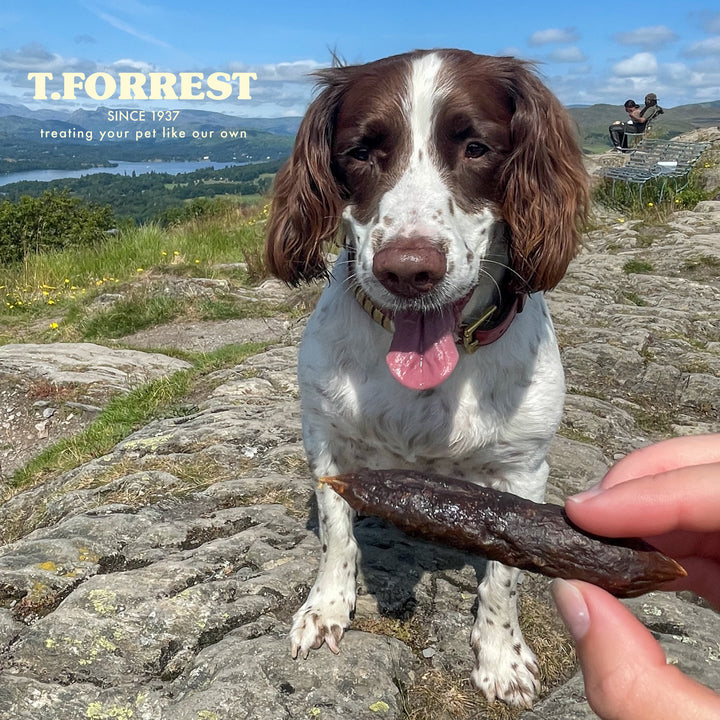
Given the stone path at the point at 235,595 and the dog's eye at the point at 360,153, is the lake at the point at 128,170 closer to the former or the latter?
the stone path at the point at 235,595

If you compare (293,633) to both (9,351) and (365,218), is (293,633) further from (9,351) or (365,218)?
(9,351)

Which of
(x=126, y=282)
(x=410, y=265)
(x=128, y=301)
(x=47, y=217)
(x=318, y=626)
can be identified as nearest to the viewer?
(x=410, y=265)

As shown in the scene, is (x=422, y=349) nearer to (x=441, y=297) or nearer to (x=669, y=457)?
(x=441, y=297)


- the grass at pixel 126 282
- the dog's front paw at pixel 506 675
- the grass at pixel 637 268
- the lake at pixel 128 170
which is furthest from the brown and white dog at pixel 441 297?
the lake at pixel 128 170

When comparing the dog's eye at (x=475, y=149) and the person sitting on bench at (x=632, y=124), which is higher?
the person sitting on bench at (x=632, y=124)

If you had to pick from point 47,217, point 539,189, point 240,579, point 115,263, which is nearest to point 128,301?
point 115,263

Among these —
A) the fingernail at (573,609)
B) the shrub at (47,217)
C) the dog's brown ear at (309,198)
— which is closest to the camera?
the fingernail at (573,609)

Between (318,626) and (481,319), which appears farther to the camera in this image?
(481,319)
